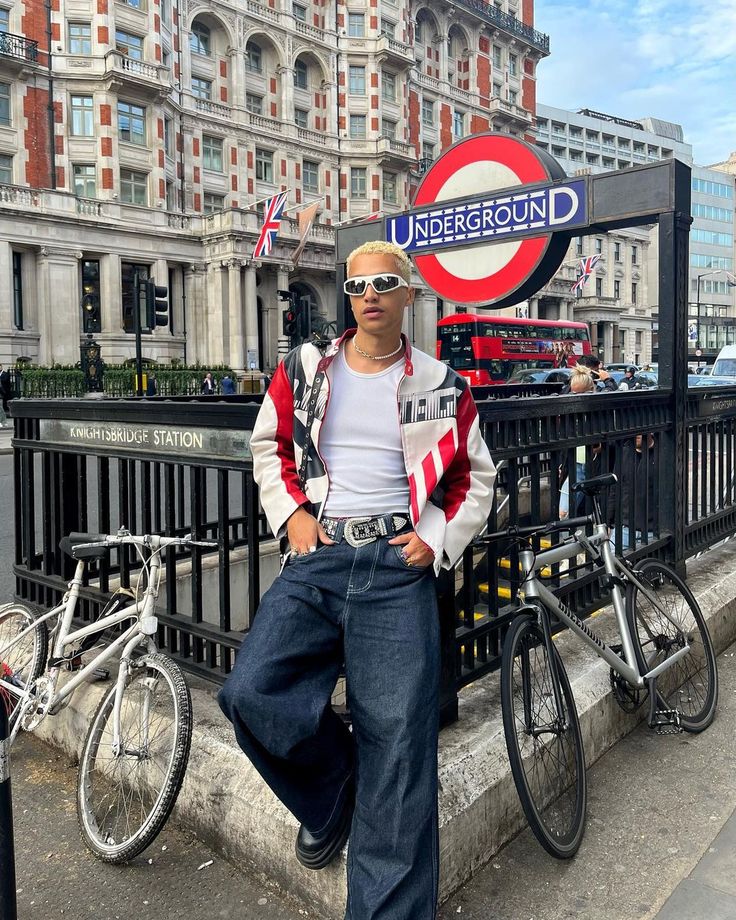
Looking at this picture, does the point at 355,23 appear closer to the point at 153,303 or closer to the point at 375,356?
the point at 153,303

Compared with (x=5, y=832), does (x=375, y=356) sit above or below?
above

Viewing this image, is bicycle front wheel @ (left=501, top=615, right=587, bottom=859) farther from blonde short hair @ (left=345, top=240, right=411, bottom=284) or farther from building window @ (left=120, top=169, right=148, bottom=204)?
building window @ (left=120, top=169, right=148, bottom=204)

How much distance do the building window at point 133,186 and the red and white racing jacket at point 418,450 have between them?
4167 cm

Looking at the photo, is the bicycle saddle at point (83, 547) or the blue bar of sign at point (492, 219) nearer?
the bicycle saddle at point (83, 547)

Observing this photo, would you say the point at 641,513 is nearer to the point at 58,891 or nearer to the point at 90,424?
the point at 90,424

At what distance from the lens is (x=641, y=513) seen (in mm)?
4480

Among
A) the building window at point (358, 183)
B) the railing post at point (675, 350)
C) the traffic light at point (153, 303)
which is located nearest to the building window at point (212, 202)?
the building window at point (358, 183)

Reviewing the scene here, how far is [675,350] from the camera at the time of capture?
4445 mm

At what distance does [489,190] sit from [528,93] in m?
71.3

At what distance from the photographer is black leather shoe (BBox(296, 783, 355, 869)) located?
7.41ft

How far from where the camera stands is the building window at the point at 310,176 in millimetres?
50719

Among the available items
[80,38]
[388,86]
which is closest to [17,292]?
[80,38]

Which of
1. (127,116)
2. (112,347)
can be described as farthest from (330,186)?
(112,347)

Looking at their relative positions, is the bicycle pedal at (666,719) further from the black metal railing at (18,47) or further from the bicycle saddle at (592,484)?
→ the black metal railing at (18,47)
